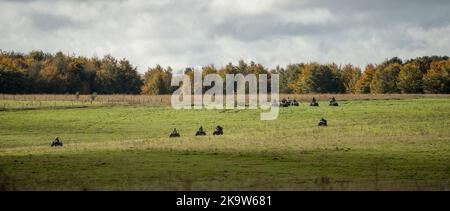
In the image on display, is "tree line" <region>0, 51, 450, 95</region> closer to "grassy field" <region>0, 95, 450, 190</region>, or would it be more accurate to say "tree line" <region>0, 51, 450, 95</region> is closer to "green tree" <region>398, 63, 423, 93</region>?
"green tree" <region>398, 63, 423, 93</region>

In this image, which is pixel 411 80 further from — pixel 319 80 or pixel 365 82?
pixel 319 80

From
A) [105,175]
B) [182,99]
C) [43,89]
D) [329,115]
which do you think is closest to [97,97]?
[182,99]

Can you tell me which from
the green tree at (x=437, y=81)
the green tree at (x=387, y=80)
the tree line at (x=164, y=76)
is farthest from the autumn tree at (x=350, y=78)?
the green tree at (x=437, y=81)

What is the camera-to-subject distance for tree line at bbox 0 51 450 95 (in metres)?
138

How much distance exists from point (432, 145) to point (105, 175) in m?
23.9

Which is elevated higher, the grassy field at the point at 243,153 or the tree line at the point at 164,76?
the tree line at the point at 164,76

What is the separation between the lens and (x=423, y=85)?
140000mm

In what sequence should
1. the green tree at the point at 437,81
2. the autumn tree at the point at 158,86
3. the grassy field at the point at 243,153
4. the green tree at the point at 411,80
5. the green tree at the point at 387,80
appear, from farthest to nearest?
the autumn tree at the point at 158,86 < the green tree at the point at 387,80 < the green tree at the point at 411,80 < the green tree at the point at 437,81 < the grassy field at the point at 243,153

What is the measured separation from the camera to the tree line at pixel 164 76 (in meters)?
138

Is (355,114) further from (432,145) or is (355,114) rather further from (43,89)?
(43,89)

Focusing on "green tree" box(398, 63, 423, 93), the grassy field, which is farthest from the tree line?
the grassy field

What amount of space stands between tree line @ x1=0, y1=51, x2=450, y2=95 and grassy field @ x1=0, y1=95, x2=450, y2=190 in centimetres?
5626

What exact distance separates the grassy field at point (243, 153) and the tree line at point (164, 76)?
5626 cm

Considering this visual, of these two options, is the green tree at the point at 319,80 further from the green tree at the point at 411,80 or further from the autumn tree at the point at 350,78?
the green tree at the point at 411,80
